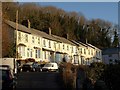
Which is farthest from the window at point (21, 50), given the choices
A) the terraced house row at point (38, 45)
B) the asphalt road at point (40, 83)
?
the asphalt road at point (40, 83)

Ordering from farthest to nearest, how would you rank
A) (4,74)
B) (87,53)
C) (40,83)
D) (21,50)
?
1. (87,53)
2. (21,50)
3. (40,83)
4. (4,74)

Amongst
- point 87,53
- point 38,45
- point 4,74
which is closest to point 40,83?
point 4,74

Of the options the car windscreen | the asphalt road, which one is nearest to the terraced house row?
the asphalt road

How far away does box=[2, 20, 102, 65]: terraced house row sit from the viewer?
6210 centimetres

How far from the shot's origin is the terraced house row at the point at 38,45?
62.1 m

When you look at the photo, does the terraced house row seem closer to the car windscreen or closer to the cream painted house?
the cream painted house

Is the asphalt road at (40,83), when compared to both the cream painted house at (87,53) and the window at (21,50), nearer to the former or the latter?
the window at (21,50)

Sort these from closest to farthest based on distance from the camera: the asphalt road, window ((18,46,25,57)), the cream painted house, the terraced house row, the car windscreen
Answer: the car windscreen → the asphalt road → the terraced house row → window ((18,46,25,57)) → the cream painted house

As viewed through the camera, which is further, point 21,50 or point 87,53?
point 87,53

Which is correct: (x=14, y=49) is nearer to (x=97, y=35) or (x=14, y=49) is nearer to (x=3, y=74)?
(x=3, y=74)

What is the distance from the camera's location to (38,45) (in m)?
74.4

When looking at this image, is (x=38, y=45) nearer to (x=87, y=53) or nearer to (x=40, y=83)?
(x=87, y=53)

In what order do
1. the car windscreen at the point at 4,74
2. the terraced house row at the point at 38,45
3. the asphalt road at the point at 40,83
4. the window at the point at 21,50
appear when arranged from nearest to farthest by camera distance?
the car windscreen at the point at 4,74, the asphalt road at the point at 40,83, the terraced house row at the point at 38,45, the window at the point at 21,50

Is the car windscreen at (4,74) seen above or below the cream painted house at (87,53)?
below
